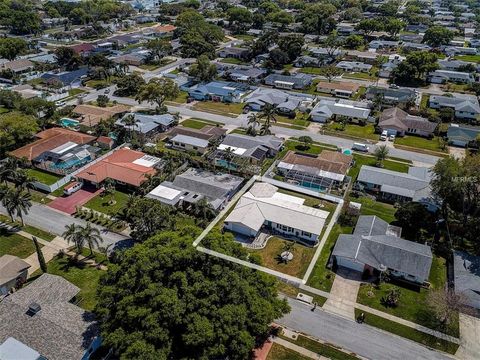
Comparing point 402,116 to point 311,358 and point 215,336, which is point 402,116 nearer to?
point 311,358

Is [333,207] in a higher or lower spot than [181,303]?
lower

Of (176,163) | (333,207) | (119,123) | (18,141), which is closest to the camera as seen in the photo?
(333,207)

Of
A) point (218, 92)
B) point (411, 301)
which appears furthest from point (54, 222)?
point (218, 92)

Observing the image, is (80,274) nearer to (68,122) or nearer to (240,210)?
(240,210)

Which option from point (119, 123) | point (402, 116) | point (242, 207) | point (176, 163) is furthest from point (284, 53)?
point (242, 207)

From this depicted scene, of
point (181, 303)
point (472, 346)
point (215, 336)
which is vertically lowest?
point (472, 346)

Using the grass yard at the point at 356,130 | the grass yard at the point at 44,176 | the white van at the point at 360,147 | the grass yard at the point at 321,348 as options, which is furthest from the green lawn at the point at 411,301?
the grass yard at the point at 44,176

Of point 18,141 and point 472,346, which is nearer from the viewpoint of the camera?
point 472,346
